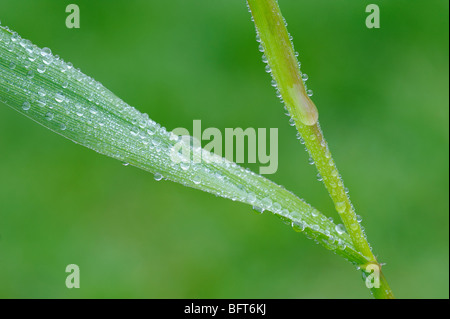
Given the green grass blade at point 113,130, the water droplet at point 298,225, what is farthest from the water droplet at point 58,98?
the water droplet at point 298,225

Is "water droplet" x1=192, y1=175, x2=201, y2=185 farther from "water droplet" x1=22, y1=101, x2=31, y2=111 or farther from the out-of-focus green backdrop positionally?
the out-of-focus green backdrop

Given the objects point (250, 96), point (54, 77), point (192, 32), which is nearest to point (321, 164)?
point (54, 77)

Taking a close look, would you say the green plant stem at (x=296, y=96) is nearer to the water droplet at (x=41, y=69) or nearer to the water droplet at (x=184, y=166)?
the water droplet at (x=184, y=166)

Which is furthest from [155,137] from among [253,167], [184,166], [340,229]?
[253,167]

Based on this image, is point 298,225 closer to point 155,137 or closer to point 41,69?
point 155,137

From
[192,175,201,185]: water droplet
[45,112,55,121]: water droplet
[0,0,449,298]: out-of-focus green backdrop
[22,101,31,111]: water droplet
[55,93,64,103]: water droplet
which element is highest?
[0,0,449,298]: out-of-focus green backdrop

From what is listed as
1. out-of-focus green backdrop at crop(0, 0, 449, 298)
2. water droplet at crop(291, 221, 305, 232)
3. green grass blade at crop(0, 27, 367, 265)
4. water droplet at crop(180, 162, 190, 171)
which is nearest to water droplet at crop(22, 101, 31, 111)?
green grass blade at crop(0, 27, 367, 265)
